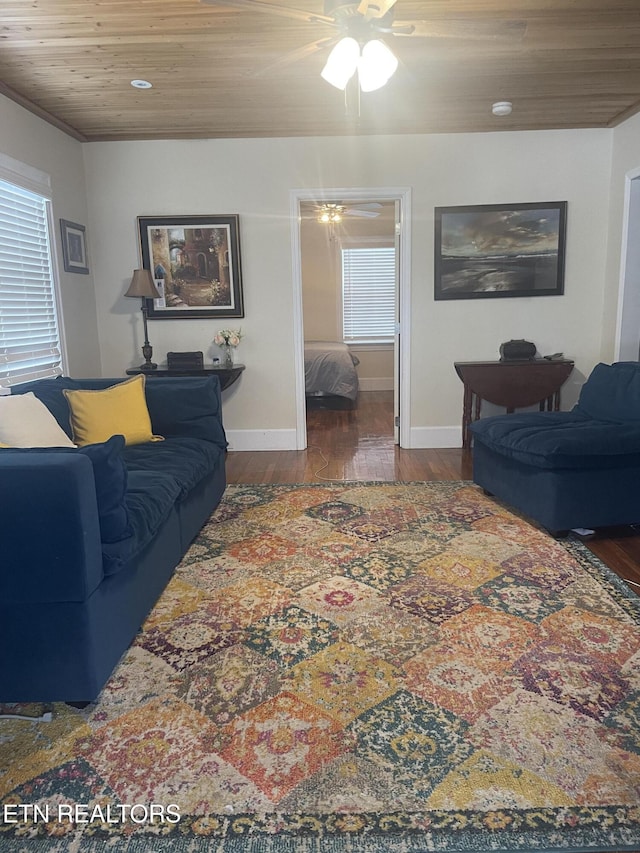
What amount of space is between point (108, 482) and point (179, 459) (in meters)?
1.04

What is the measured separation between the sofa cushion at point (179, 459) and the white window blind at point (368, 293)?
4995 mm

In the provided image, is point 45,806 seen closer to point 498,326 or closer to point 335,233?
point 498,326

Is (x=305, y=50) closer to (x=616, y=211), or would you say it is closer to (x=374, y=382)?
(x=616, y=211)

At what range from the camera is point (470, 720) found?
5.57 feet

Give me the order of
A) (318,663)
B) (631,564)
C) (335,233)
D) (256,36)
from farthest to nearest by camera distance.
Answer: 1. (335,233)
2. (256,36)
3. (631,564)
4. (318,663)

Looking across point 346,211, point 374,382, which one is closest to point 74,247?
point 346,211

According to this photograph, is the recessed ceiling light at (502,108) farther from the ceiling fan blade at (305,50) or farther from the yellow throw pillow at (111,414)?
the yellow throw pillow at (111,414)

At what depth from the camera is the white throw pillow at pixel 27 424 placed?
7.66ft

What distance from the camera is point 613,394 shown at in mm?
3391

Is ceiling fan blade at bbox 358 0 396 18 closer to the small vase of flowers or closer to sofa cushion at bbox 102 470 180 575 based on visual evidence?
sofa cushion at bbox 102 470 180 575

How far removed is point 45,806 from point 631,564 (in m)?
2.43

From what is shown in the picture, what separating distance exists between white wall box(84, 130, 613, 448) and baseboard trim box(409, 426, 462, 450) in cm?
1

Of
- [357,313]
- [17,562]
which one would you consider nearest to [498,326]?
[357,313]

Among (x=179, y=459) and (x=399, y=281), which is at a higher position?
(x=399, y=281)
